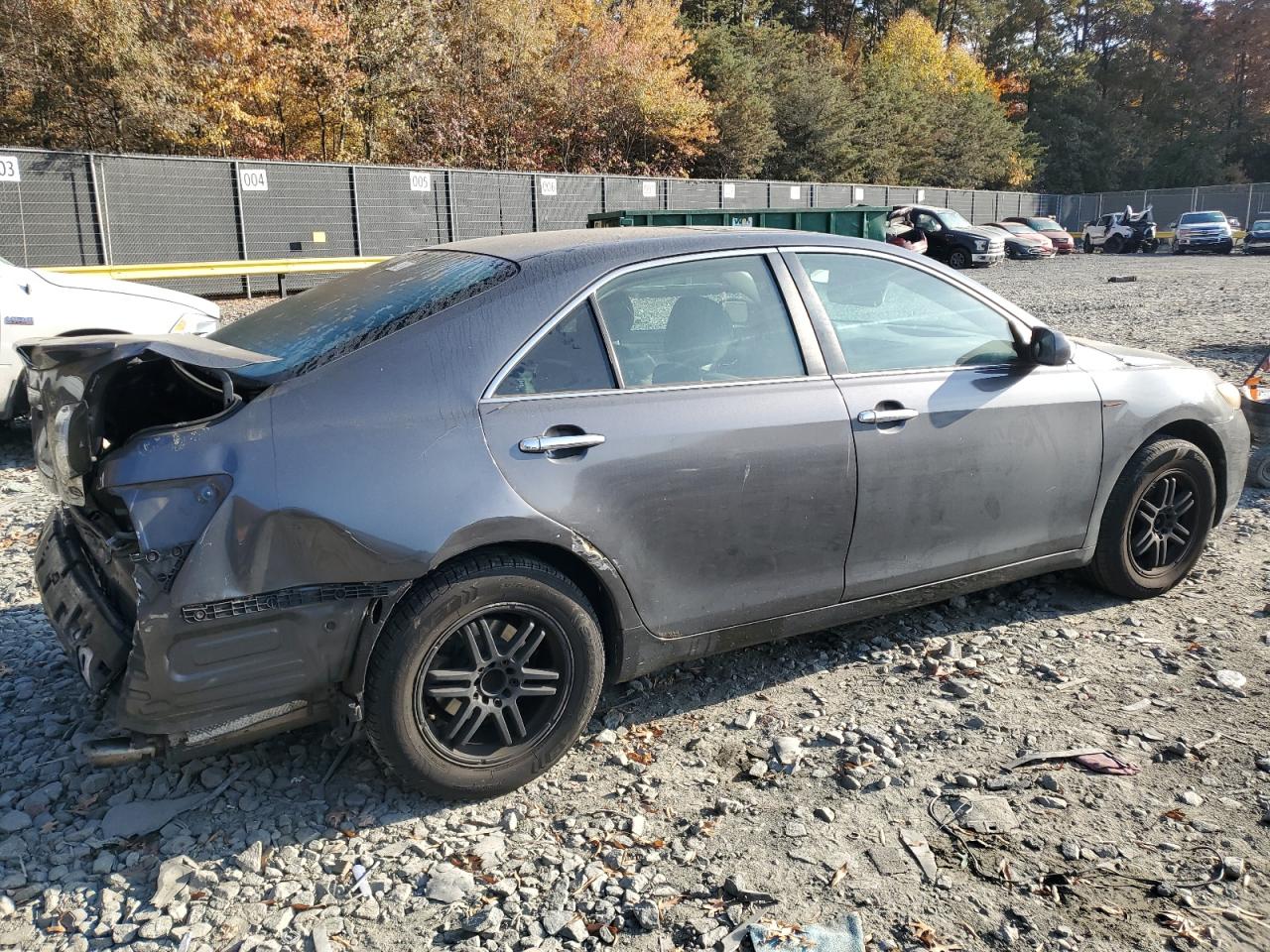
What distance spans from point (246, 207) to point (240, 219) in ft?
0.84

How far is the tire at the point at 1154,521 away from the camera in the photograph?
439 centimetres

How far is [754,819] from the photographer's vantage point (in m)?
3.03

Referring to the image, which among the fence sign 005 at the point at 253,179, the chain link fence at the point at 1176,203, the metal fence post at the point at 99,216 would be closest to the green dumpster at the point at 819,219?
the fence sign 005 at the point at 253,179

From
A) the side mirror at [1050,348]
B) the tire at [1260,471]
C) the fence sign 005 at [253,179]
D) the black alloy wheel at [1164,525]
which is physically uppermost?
the fence sign 005 at [253,179]

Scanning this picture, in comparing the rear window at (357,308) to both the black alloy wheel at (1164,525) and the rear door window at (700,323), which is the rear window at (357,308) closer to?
the rear door window at (700,323)

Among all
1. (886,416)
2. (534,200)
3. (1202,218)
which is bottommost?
(886,416)

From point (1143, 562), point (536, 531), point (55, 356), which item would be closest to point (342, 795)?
point (536, 531)

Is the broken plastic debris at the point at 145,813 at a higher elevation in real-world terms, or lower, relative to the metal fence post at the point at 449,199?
lower

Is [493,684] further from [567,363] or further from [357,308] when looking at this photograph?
[357,308]

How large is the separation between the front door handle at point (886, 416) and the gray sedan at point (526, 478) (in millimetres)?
10

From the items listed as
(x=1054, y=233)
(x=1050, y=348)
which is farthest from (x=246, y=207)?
(x=1054, y=233)

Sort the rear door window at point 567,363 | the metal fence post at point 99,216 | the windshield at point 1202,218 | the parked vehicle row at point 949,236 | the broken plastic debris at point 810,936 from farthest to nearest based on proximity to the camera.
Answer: the windshield at point 1202,218 < the parked vehicle row at point 949,236 < the metal fence post at point 99,216 < the rear door window at point 567,363 < the broken plastic debris at point 810,936

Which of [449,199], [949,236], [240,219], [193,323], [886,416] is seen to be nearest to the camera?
[886,416]

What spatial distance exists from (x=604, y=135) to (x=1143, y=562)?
35876 millimetres
